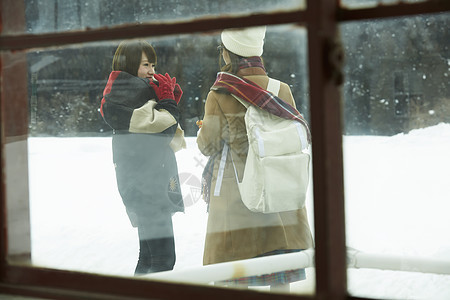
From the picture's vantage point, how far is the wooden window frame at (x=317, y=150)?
664 millimetres

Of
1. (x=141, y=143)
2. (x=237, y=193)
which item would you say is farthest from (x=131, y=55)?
(x=237, y=193)

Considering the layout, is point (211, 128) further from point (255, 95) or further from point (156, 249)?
point (156, 249)

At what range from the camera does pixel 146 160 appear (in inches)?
89.2

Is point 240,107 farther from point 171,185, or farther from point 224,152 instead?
point 171,185

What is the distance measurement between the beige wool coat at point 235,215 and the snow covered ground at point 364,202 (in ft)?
0.71

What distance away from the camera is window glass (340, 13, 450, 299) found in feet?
6.97

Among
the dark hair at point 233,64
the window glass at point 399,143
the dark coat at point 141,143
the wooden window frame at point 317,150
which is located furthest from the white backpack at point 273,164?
the wooden window frame at point 317,150

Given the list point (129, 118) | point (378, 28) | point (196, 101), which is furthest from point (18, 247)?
point (378, 28)

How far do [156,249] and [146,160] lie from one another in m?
0.39

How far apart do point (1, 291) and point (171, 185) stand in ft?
4.81

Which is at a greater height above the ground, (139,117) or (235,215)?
(139,117)

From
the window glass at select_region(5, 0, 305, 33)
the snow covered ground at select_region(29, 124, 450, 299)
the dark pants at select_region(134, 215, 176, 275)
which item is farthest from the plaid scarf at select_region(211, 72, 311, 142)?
the dark pants at select_region(134, 215, 176, 275)

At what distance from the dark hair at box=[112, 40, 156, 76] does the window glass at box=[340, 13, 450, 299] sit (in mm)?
822

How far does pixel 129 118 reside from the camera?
2217mm
